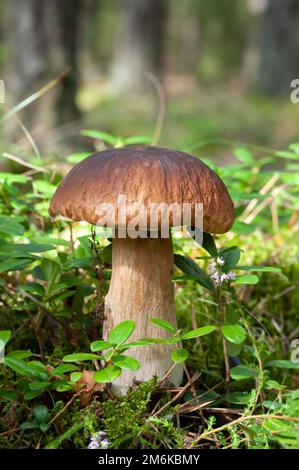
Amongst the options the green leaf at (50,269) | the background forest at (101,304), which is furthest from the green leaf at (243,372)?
the green leaf at (50,269)

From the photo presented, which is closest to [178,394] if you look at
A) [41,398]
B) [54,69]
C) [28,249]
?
[41,398]

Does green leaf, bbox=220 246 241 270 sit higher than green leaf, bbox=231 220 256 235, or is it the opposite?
green leaf, bbox=231 220 256 235

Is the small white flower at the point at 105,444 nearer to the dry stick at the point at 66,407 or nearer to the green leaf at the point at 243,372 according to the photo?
the dry stick at the point at 66,407

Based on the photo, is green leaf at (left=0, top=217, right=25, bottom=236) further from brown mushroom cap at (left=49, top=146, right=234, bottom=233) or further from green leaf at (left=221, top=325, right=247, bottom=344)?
green leaf at (left=221, top=325, right=247, bottom=344)

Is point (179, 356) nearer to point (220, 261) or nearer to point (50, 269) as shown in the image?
point (220, 261)

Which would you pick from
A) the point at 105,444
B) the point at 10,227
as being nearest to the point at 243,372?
the point at 105,444

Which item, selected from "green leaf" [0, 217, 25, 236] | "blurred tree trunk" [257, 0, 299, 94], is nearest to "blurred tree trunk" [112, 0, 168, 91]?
"blurred tree trunk" [257, 0, 299, 94]
